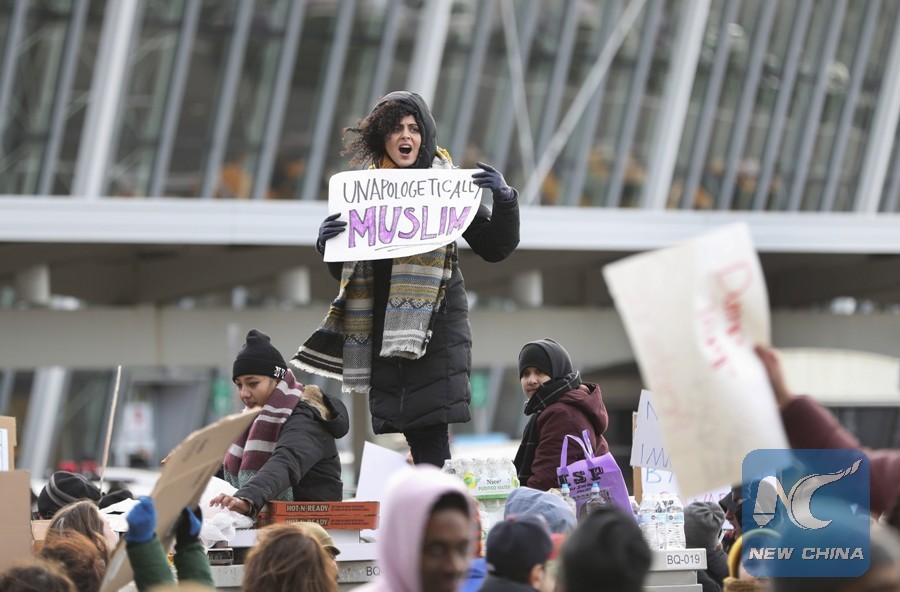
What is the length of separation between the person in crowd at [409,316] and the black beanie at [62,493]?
71.0 inches

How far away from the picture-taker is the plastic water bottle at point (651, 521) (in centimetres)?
644

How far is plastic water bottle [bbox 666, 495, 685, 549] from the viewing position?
6488mm

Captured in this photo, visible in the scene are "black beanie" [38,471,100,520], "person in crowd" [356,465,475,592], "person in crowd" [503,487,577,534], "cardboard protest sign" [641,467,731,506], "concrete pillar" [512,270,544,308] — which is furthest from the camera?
"concrete pillar" [512,270,544,308]

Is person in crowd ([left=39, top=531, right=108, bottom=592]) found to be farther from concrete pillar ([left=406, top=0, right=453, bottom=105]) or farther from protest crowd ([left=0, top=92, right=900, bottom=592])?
concrete pillar ([left=406, top=0, right=453, bottom=105])

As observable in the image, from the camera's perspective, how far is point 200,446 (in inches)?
175

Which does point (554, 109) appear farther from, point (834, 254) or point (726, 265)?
point (726, 265)

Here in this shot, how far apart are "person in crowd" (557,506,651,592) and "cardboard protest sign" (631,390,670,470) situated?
362 cm

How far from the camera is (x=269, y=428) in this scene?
6.45 meters

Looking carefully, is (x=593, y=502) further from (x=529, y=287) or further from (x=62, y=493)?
(x=529, y=287)

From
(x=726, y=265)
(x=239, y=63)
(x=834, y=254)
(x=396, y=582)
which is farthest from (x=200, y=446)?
(x=239, y=63)

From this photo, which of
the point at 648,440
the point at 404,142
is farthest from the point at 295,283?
the point at 404,142

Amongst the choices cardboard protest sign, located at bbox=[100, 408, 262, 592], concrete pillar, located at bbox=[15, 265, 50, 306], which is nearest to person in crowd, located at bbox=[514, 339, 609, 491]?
cardboard protest sign, located at bbox=[100, 408, 262, 592]

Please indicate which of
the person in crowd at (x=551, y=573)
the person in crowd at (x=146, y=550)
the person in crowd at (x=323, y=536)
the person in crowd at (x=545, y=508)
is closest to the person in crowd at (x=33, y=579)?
the person in crowd at (x=146, y=550)

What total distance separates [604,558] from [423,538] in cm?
48
